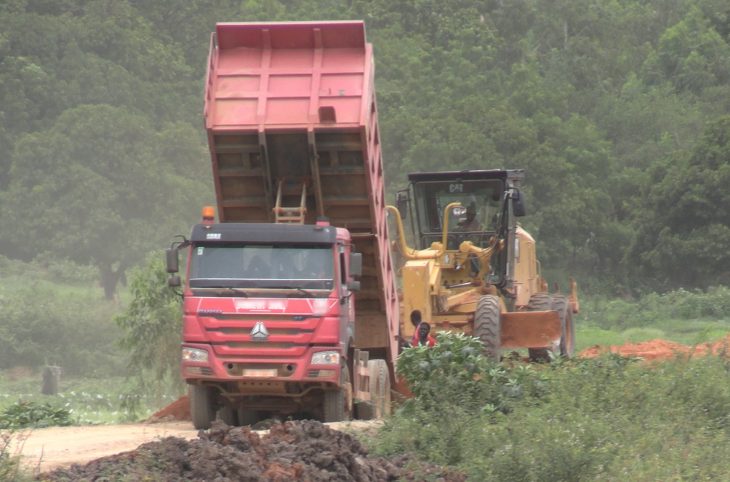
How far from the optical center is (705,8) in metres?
70.1

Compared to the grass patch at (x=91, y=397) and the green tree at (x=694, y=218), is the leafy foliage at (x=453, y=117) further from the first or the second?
the grass patch at (x=91, y=397)

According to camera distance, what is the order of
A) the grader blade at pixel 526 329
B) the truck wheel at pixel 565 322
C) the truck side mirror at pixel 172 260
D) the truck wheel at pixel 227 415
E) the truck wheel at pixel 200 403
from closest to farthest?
1. the truck side mirror at pixel 172 260
2. the truck wheel at pixel 200 403
3. the truck wheel at pixel 227 415
4. the grader blade at pixel 526 329
5. the truck wheel at pixel 565 322

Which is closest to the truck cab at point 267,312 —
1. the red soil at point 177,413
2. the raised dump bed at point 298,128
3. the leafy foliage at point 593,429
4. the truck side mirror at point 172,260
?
the truck side mirror at point 172,260

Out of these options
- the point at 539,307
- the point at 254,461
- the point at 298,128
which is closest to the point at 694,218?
the point at 539,307

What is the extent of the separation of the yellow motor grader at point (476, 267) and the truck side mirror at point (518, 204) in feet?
0.07

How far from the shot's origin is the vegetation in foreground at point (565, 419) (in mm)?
13336

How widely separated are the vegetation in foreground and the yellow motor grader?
2.77 metres

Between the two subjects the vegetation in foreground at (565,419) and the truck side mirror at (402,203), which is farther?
the truck side mirror at (402,203)

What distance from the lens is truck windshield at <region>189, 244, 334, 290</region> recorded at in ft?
56.9

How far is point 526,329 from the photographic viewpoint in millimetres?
21828

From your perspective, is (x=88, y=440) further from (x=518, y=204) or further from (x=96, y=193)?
(x=96, y=193)

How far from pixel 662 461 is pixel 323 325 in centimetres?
464

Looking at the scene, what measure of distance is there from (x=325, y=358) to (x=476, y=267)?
6.37 metres

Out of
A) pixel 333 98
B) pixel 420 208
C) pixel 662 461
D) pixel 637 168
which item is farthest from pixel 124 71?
pixel 662 461
